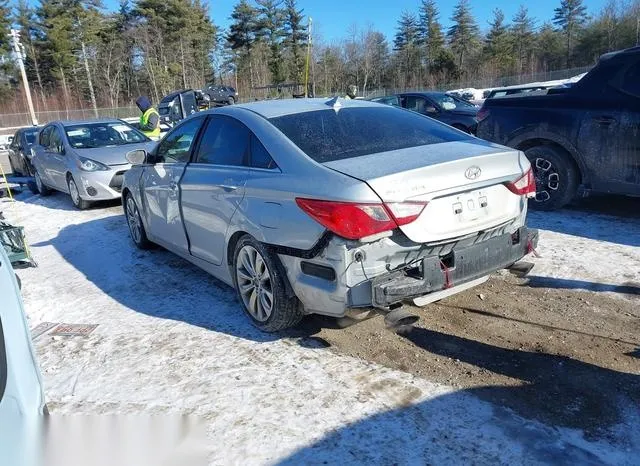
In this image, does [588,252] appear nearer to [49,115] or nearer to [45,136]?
[45,136]

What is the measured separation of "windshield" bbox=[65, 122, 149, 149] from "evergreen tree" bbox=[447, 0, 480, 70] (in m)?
62.0

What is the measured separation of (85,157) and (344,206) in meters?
7.35

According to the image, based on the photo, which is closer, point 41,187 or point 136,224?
point 136,224

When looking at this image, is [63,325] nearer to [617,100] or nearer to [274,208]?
[274,208]

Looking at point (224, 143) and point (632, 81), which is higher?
point (632, 81)

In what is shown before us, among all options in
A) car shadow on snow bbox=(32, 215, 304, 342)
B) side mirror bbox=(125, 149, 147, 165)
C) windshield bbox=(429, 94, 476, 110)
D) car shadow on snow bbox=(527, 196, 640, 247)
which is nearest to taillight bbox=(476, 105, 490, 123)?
car shadow on snow bbox=(527, 196, 640, 247)

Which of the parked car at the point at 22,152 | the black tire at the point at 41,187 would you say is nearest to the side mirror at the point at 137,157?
the black tire at the point at 41,187

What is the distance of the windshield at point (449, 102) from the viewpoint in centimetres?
1343

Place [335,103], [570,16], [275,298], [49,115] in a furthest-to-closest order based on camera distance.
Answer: [570,16]
[49,115]
[335,103]
[275,298]

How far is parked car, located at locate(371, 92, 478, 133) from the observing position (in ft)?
41.9

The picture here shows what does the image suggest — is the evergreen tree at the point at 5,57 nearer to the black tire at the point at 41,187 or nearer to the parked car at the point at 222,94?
the parked car at the point at 222,94

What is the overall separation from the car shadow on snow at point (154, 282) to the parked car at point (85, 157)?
1.61 m

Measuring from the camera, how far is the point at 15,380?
1789 millimetres

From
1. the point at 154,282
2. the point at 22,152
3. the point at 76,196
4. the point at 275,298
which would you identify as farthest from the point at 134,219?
the point at 22,152
